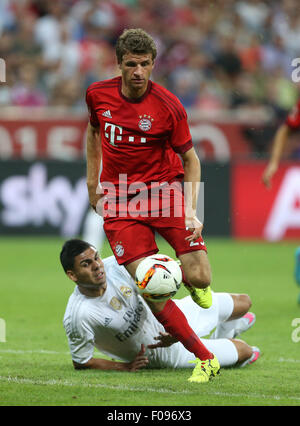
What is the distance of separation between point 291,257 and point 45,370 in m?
7.81

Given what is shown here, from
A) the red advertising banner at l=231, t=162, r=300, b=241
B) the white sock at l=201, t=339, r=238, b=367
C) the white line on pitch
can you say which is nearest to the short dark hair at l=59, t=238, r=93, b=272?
the white line on pitch

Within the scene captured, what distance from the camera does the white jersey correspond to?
609cm

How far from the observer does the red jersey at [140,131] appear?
6.02 metres

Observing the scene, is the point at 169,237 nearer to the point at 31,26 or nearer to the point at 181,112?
the point at 181,112

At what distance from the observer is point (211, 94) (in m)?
16.9

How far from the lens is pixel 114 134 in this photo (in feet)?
20.1

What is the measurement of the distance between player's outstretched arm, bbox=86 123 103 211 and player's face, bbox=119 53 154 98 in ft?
1.98

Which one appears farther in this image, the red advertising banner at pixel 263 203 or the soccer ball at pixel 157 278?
the red advertising banner at pixel 263 203

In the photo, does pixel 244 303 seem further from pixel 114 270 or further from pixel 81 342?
pixel 81 342

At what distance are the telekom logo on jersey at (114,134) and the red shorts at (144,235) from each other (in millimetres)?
516

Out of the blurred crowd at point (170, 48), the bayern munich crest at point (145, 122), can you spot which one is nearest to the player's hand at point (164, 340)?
the bayern munich crest at point (145, 122)

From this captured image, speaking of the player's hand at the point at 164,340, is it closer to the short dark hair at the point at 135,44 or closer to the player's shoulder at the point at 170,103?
the player's shoulder at the point at 170,103

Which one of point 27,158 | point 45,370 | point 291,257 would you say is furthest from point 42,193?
point 45,370

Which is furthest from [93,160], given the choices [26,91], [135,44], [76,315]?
[26,91]
